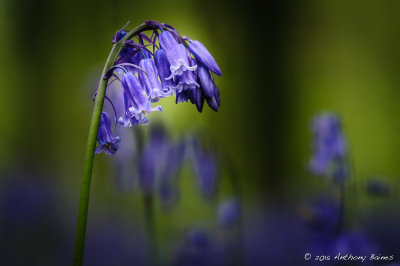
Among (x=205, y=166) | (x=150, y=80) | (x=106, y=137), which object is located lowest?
(x=205, y=166)

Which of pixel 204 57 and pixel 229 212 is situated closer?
pixel 204 57

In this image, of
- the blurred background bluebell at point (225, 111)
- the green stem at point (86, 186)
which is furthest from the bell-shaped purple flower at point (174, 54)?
the blurred background bluebell at point (225, 111)

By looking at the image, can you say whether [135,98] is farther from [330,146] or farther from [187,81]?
[330,146]

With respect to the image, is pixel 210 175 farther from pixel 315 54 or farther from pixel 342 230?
pixel 315 54

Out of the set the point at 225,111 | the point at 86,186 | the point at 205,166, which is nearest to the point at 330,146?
the point at 205,166

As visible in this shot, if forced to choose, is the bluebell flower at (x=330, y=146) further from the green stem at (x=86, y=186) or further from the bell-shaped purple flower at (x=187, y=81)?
the green stem at (x=86, y=186)

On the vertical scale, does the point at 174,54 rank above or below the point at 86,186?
above

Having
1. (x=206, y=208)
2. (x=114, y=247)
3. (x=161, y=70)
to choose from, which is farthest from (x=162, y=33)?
(x=206, y=208)
